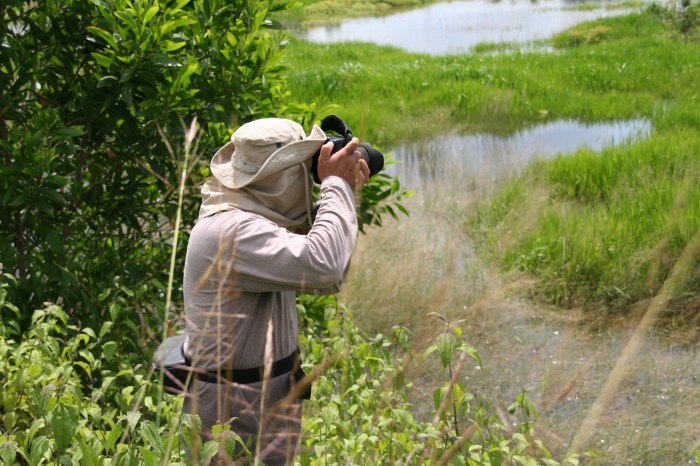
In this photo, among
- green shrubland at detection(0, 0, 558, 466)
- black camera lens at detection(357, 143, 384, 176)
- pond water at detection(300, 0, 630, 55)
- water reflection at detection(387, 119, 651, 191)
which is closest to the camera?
black camera lens at detection(357, 143, 384, 176)

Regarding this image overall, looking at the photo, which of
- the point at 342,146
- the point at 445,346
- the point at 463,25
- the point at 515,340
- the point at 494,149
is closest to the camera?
the point at 445,346

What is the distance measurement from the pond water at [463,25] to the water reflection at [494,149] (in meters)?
8.51

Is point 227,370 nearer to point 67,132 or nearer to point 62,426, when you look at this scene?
point 62,426

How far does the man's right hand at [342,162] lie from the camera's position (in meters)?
2.29

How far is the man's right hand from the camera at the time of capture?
229 cm

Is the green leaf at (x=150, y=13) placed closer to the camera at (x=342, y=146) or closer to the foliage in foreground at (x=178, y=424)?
the camera at (x=342, y=146)

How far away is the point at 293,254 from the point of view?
213 cm

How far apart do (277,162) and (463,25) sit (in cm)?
2354

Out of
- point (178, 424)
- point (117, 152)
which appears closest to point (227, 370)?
point (178, 424)

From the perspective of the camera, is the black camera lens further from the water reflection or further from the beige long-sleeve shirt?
the water reflection

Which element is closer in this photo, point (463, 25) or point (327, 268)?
point (327, 268)

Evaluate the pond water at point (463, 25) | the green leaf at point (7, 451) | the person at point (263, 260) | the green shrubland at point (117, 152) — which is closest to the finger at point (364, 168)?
the person at point (263, 260)

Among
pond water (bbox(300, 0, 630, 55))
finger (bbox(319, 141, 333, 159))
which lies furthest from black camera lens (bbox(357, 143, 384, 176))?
pond water (bbox(300, 0, 630, 55))

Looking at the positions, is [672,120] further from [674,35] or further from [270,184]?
[270,184]
